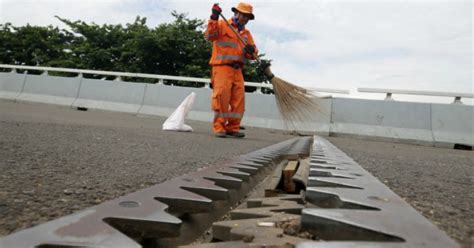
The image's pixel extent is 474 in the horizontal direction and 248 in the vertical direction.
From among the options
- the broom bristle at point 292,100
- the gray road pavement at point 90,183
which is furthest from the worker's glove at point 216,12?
the gray road pavement at point 90,183

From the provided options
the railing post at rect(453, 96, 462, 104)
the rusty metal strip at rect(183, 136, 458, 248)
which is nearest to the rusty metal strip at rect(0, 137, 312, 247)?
the rusty metal strip at rect(183, 136, 458, 248)

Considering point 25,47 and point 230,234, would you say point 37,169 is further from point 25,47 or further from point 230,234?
point 25,47

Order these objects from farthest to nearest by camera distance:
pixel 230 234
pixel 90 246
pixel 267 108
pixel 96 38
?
1. pixel 96 38
2. pixel 267 108
3. pixel 230 234
4. pixel 90 246

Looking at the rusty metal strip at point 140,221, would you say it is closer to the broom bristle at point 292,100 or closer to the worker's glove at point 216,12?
the worker's glove at point 216,12

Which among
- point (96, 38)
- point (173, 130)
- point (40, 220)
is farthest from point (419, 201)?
point (96, 38)

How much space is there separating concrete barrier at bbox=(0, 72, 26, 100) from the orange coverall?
31.6 feet

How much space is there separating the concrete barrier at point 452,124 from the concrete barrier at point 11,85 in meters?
12.2

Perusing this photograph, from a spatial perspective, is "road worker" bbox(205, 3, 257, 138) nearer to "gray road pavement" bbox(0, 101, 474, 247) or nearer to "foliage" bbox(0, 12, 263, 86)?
"gray road pavement" bbox(0, 101, 474, 247)

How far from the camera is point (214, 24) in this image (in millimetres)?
6203

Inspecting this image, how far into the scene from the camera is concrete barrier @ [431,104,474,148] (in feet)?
28.6

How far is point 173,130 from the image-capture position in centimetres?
649

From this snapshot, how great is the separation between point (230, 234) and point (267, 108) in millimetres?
9280

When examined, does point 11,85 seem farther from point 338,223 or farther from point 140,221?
point 338,223

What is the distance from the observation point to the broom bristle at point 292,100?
6773 mm
